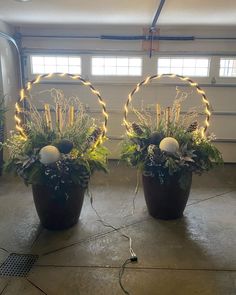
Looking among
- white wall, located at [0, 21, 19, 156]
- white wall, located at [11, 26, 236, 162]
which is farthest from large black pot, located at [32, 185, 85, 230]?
white wall, located at [11, 26, 236, 162]

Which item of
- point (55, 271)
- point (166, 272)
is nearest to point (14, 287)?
point (55, 271)

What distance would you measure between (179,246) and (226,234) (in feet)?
1.59

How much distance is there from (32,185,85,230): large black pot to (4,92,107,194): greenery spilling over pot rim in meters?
0.07

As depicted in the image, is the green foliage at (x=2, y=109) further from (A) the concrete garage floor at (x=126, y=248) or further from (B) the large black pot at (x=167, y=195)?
(B) the large black pot at (x=167, y=195)

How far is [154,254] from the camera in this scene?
2131 millimetres

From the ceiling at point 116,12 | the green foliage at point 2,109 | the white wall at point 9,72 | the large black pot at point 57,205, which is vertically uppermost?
the ceiling at point 116,12

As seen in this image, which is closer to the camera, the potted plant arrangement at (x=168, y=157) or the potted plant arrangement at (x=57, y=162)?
the potted plant arrangement at (x=57, y=162)

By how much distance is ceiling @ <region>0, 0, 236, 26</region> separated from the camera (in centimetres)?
289

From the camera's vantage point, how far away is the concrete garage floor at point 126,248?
1.80 metres

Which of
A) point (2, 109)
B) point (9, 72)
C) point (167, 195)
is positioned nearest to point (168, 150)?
point (167, 195)

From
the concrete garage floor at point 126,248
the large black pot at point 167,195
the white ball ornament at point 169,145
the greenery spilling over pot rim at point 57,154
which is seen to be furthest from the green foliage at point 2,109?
the white ball ornament at point 169,145

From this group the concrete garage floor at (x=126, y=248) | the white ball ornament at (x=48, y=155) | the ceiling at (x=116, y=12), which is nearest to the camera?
the concrete garage floor at (x=126, y=248)

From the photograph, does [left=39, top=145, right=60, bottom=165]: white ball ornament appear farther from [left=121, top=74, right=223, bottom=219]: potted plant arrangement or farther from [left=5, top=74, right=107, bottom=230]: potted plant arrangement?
[left=121, top=74, right=223, bottom=219]: potted plant arrangement

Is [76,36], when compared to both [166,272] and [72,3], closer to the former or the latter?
[72,3]
